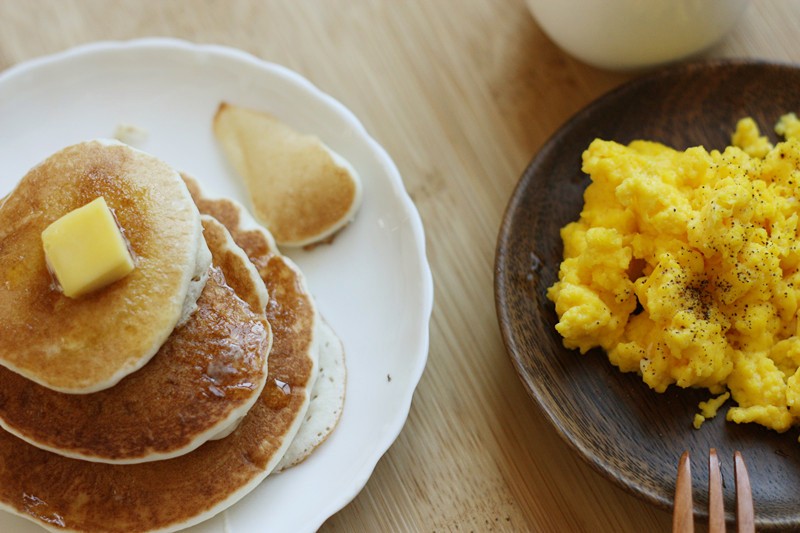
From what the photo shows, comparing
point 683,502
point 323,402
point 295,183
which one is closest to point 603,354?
point 683,502

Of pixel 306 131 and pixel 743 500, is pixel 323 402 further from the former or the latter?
pixel 743 500

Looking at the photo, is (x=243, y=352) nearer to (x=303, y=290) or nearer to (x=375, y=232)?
(x=303, y=290)

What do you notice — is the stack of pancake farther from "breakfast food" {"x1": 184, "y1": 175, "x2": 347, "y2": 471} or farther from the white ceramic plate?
the white ceramic plate

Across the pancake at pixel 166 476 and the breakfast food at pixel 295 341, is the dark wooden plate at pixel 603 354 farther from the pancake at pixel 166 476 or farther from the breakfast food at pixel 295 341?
the pancake at pixel 166 476

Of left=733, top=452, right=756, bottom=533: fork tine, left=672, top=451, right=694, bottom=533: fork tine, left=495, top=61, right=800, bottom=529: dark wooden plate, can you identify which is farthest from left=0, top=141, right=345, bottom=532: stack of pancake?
left=733, top=452, right=756, bottom=533: fork tine

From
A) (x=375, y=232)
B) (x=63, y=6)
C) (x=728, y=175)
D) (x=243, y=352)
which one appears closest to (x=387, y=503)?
(x=243, y=352)

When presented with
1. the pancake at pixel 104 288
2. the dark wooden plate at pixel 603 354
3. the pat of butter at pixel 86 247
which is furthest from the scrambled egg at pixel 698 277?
the pat of butter at pixel 86 247
